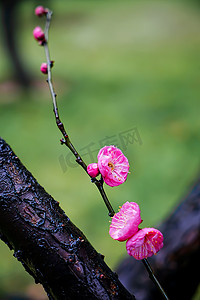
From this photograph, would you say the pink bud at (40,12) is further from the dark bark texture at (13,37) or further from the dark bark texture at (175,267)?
the dark bark texture at (13,37)

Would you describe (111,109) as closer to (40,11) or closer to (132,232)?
(40,11)

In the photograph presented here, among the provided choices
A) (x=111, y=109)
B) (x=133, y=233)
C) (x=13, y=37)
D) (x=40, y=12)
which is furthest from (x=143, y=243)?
(x=13, y=37)

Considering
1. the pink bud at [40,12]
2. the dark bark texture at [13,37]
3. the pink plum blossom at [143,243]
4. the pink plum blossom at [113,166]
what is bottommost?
the pink plum blossom at [143,243]

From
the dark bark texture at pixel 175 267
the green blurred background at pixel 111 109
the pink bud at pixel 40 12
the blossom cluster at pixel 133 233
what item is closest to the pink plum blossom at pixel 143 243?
the blossom cluster at pixel 133 233

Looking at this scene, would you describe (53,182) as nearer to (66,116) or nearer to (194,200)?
(66,116)

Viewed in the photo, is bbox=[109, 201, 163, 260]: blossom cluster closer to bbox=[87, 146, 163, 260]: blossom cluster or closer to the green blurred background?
bbox=[87, 146, 163, 260]: blossom cluster

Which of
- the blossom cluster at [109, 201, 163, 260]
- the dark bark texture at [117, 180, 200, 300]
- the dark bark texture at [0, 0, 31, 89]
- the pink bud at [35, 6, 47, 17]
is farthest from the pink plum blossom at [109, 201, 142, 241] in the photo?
the dark bark texture at [0, 0, 31, 89]

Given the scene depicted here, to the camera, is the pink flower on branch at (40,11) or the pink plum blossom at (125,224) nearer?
the pink plum blossom at (125,224)
